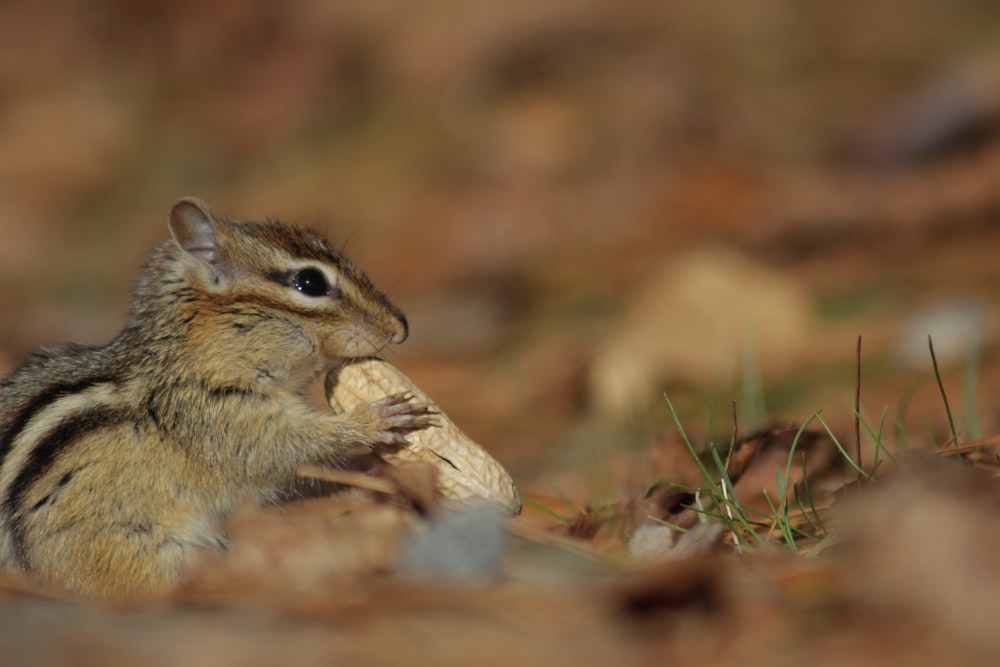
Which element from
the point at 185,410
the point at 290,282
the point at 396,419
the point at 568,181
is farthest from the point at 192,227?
the point at 568,181

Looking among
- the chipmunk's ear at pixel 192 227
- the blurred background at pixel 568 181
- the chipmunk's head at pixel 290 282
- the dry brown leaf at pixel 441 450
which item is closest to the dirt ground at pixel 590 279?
the blurred background at pixel 568 181

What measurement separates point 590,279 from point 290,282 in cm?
561

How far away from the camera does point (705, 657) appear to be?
2359mm

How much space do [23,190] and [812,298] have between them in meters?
9.13

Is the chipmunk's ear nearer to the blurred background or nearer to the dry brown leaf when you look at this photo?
the dry brown leaf

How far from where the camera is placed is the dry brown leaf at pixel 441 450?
3.75 m

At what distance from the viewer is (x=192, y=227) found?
4449mm

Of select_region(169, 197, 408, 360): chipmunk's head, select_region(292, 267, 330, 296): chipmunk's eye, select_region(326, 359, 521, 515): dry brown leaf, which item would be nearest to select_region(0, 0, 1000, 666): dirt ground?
select_region(326, 359, 521, 515): dry brown leaf

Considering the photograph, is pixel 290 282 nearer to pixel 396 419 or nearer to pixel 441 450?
pixel 396 419

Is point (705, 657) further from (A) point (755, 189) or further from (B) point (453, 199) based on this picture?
(B) point (453, 199)

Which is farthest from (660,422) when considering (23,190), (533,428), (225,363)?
(23,190)

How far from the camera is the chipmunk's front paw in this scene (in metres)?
3.98

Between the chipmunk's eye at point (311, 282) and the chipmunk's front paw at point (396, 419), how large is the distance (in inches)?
20.3

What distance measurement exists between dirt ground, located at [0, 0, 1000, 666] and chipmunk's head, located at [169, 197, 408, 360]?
358 millimetres
